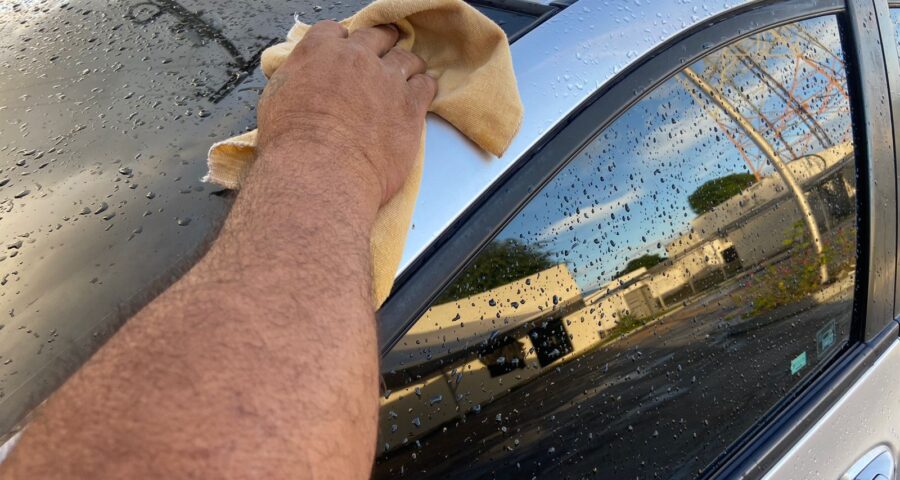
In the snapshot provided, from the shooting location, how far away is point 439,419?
1.16 metres

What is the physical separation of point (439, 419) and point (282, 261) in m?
0.40

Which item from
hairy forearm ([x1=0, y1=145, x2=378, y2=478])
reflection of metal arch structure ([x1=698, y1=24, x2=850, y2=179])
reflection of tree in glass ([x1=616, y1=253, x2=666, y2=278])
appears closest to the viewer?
hairy forearm ([x1=0, y1=145, x2=378, y2=478])

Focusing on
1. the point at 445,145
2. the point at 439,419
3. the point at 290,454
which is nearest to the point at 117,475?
the point at 290,454

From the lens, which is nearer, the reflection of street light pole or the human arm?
the human arm

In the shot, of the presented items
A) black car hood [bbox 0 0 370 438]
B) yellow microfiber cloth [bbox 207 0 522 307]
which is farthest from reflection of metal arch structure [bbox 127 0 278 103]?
yellow microfiber cloth [bbox 207 0 522 307]

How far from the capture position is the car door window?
1.18 m

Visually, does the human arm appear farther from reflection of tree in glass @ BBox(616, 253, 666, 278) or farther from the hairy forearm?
reflection of tree in glass @ BBox(616, 253, 666, 278)

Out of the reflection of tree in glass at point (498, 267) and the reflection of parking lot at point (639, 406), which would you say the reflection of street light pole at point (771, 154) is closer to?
the reflection of parking lot at point (639, 406)

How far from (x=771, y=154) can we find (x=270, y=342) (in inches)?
48.7

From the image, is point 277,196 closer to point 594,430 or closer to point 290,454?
point 290,454

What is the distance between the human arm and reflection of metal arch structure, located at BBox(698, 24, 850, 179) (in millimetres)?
818

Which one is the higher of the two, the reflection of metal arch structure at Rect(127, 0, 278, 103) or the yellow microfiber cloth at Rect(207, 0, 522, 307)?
the yellow microfiber cloth at Rect(207, 0, 522, 307)

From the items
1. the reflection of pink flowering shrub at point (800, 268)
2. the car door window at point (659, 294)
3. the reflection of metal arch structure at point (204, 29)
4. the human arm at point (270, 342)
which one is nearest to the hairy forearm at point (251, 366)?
the human arm at point (270, 342)

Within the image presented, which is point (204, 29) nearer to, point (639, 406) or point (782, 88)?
point (639, 406)
